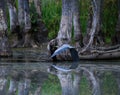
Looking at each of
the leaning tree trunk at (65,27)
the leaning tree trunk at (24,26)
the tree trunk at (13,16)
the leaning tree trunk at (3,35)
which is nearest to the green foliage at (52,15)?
the tree trunk at (13,16)

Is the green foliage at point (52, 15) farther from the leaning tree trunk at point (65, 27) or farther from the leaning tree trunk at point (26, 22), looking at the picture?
the leaning tree trunk at point (65, 27)

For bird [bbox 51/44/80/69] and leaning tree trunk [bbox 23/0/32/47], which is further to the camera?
leaning tree trunk [bbox 23/0/32/47]

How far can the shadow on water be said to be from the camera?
10.4 metres

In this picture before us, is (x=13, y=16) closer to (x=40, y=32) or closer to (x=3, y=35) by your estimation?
(x=40, y=32)

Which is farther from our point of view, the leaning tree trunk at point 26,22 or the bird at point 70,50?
the leaning tree trunk at point 26,22

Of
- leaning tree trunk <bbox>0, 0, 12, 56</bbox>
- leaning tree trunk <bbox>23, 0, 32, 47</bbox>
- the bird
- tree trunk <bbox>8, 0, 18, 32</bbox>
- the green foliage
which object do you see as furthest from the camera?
the green foliage

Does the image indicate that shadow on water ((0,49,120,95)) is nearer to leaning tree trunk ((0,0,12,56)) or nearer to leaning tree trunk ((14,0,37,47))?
leaning tree trunk ((0,0,12,56))

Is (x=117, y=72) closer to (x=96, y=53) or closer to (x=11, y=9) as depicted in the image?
(x=96, y=53)

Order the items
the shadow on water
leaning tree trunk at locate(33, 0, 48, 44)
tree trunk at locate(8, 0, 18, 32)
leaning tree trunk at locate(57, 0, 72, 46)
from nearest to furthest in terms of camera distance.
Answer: the shadow on water, leaning tree trunk at locate(57, 0, 72, 46), tree trunk at locate(8, 0, 18, 32), leaning tree trunk at locate(33, 0, 48, 44)

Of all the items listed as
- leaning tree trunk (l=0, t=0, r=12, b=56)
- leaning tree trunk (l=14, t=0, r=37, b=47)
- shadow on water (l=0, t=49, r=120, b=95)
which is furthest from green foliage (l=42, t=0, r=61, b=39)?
shadow on water (l=0, t=49, r=120, b=95)

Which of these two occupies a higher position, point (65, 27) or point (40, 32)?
point (65, 27)

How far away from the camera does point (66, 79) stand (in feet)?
41.3

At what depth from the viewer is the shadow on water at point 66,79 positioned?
10383 mm

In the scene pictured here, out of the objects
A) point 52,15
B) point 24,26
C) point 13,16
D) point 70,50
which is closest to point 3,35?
point 70,50
